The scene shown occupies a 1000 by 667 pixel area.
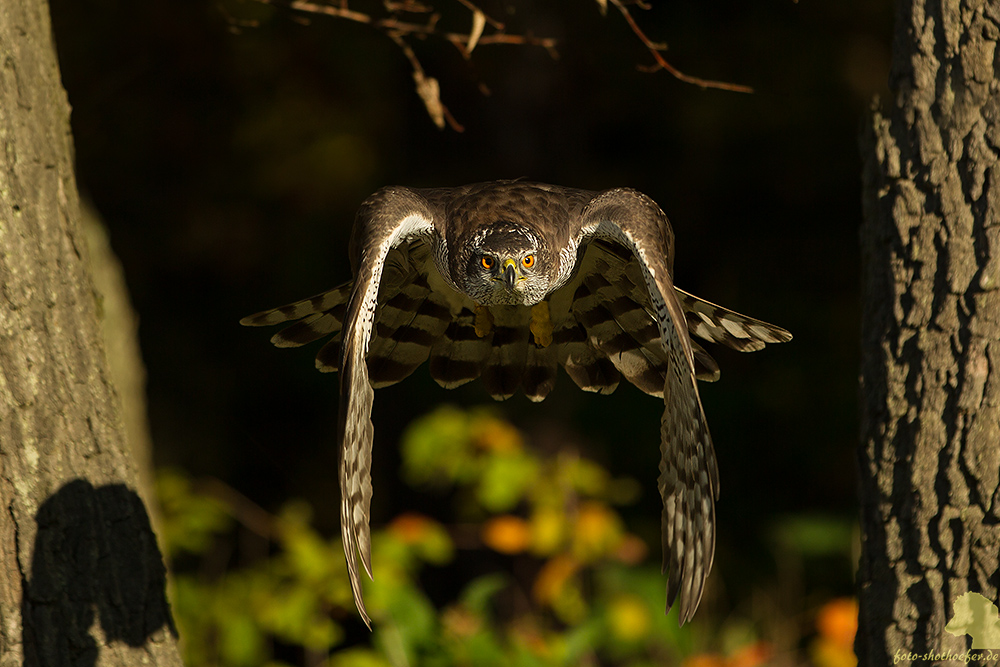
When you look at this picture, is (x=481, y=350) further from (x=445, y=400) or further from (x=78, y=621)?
(x=445, y=400)

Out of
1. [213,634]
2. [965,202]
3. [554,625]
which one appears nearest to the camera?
[965,202]

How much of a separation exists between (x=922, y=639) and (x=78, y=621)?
224cm

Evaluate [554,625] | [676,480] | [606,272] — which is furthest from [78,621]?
[554,625]

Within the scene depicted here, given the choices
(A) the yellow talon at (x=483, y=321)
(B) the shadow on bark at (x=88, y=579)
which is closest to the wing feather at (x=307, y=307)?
(A) the yellow talon at (x=483, y=321)

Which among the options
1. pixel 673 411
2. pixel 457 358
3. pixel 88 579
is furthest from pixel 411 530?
pixel 673 411

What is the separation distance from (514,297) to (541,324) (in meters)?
0.15

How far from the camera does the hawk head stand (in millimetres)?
3619

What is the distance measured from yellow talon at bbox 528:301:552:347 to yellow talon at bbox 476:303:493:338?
0.51 ft

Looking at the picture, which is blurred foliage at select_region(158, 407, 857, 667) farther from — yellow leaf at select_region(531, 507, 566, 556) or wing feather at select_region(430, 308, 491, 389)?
wing feather at select_region(430, 308, 491, 389)

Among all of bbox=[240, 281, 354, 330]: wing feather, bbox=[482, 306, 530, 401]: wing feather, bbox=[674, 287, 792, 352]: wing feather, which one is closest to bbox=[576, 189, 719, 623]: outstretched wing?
bbox=[674, 287, 792, 352]: wing feather

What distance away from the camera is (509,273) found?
12.0ft

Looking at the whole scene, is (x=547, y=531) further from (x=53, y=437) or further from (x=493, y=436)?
(x=53, y=437)

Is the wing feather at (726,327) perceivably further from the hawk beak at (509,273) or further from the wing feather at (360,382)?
the wing feather at (360,382)

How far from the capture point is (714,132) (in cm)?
729
